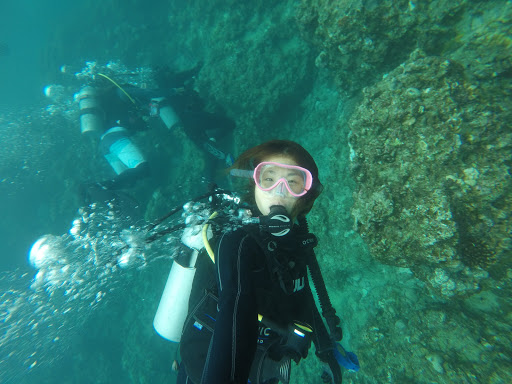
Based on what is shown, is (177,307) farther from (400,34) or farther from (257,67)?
(257,67)

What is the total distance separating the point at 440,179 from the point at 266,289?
2.51 meters

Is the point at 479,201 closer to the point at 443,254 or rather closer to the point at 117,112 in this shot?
the point at 443,254

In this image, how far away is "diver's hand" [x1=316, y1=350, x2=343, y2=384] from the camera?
2.20m

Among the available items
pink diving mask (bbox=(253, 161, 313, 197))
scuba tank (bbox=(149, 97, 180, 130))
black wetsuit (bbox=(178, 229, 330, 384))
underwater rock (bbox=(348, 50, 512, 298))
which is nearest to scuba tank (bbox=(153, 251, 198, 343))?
black wetsuit (bbox=(178, 229, 330, 384))

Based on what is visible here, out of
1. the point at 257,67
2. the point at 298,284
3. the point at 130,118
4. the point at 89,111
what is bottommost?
the point at 298,284

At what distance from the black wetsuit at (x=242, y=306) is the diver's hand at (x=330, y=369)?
129 mm

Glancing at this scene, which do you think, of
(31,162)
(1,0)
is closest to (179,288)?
(31,162)

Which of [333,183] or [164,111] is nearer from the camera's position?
[333,183]

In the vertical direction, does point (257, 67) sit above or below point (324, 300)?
above

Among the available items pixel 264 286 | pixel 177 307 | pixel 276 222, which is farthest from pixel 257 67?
pixel 264 286

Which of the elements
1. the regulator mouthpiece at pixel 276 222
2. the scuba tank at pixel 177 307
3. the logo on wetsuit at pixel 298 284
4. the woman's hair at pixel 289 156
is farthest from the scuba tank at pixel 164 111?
the logo on wetsuit at pixel 298 284

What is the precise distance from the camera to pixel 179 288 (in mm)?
3086

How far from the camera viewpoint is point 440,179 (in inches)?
108

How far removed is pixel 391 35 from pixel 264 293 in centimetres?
525
